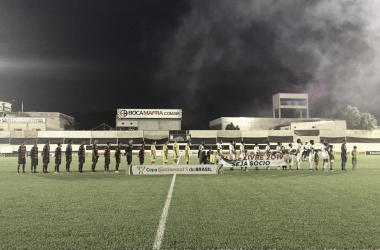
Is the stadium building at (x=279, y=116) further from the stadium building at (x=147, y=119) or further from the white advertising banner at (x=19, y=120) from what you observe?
the white advertising banner at (x=19, y=120)

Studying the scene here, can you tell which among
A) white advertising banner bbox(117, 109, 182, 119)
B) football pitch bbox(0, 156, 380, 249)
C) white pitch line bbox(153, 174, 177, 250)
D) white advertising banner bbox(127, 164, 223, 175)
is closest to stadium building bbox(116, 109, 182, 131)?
white advertising banner bbox(117, 109, 182, 119)

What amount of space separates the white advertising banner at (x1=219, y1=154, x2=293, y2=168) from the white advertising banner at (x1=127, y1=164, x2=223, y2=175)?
2436 millimetres

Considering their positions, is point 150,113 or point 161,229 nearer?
point 161,229

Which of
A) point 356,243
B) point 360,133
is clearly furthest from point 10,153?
point 360,133

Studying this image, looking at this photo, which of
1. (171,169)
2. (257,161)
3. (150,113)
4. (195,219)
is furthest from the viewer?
(150,113)

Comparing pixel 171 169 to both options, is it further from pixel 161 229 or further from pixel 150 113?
pixel 150 113

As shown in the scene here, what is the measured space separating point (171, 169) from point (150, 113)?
2028 inches

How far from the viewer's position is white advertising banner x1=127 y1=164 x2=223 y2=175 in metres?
13.9

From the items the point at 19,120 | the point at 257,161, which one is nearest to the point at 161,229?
the point at 257,161

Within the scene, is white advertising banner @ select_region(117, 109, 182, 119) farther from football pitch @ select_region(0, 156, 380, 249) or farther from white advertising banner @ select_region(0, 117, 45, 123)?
football pitch @ select_region(0, 156, 380, 249)

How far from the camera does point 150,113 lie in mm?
64625

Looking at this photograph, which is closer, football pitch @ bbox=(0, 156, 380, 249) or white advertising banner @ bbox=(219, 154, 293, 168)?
football pitch @ bbox=(0, 156, 380, 249)

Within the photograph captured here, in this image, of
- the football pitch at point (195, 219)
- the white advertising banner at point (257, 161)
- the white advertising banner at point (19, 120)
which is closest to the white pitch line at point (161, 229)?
the football pitch at point (195, 219)

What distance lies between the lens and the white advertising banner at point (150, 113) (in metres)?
63.8
